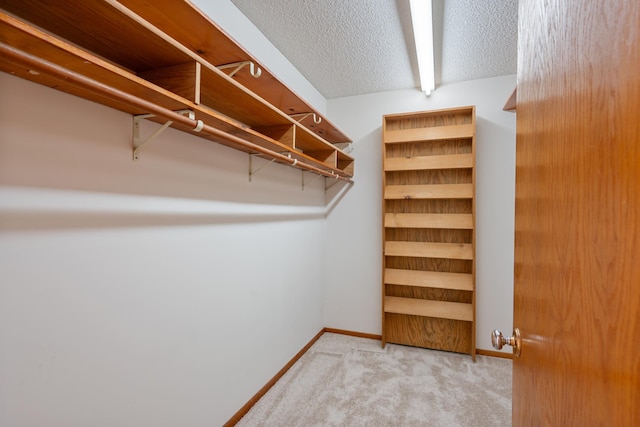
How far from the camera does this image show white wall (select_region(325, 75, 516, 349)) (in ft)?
9.05

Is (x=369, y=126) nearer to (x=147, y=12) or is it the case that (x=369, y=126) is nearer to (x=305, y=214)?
(x=305, y=214)

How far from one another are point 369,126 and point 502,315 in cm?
221

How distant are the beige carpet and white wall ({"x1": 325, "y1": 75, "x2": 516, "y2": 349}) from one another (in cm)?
44

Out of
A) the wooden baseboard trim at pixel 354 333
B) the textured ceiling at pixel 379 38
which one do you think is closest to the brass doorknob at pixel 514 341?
the textured ceiling at pixel 379 38

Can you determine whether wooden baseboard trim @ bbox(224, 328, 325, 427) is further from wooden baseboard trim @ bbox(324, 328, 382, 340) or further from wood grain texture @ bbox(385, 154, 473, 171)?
wood grain texture @ bbox(385, 154, 473, 171)

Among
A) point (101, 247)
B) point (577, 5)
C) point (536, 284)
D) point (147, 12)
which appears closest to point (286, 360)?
point (101, 247)

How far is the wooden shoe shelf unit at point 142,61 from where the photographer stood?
2.43 feet

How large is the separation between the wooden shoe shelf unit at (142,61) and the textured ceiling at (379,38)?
560 mm

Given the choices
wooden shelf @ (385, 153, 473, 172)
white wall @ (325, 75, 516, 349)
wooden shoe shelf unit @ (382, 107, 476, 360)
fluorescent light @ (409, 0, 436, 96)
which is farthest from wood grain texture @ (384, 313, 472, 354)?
fluorescent light @ (409, 0, 436, 96)

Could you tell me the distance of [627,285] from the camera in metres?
0.39

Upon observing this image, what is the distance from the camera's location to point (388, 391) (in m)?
2.20

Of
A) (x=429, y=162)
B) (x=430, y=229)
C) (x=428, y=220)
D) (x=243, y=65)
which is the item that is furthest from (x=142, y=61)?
(x=430, y=229)

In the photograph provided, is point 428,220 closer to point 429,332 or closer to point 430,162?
point 430,162

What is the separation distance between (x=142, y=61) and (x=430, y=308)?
9.12 ft
